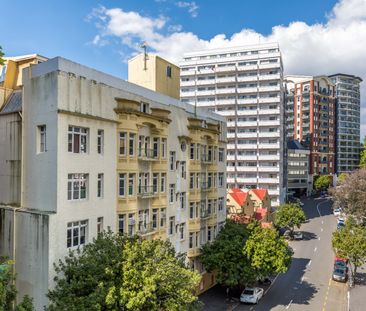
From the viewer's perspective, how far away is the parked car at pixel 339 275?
130 ft

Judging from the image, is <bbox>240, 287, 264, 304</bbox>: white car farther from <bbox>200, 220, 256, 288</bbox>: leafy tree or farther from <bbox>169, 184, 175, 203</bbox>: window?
<bbox>169, 184, 175, 203</bbox>: window

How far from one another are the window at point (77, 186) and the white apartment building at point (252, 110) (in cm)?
6323

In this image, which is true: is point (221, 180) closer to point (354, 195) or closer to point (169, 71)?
point (169, 71)

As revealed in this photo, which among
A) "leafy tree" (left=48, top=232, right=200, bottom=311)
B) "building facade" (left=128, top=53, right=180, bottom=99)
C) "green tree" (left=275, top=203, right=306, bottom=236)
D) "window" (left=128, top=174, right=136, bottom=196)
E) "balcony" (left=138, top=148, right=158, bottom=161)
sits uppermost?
"building facade" (left=128, top=53, right=180, bottom=99)

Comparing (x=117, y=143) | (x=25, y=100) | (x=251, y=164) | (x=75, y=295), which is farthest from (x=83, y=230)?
(x=251, y=164)

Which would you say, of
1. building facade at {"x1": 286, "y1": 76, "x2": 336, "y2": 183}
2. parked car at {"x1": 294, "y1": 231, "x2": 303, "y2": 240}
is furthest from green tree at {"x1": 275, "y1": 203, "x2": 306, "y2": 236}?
building facade at {"x1": 286, "y1": 76, "x2": 336, "y2": 183}

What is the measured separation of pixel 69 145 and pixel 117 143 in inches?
169

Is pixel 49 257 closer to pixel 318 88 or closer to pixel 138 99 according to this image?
pixel 138 99

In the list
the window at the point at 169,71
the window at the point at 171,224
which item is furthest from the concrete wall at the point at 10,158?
the window at the point at 169,71

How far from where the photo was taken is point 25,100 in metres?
22.5

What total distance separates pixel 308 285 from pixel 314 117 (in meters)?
93.1

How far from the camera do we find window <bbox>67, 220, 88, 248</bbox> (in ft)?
70.5

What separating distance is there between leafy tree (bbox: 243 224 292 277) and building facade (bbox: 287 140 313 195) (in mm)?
80486

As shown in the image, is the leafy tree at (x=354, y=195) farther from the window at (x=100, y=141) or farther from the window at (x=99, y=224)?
the window at (x=100, y=141)
